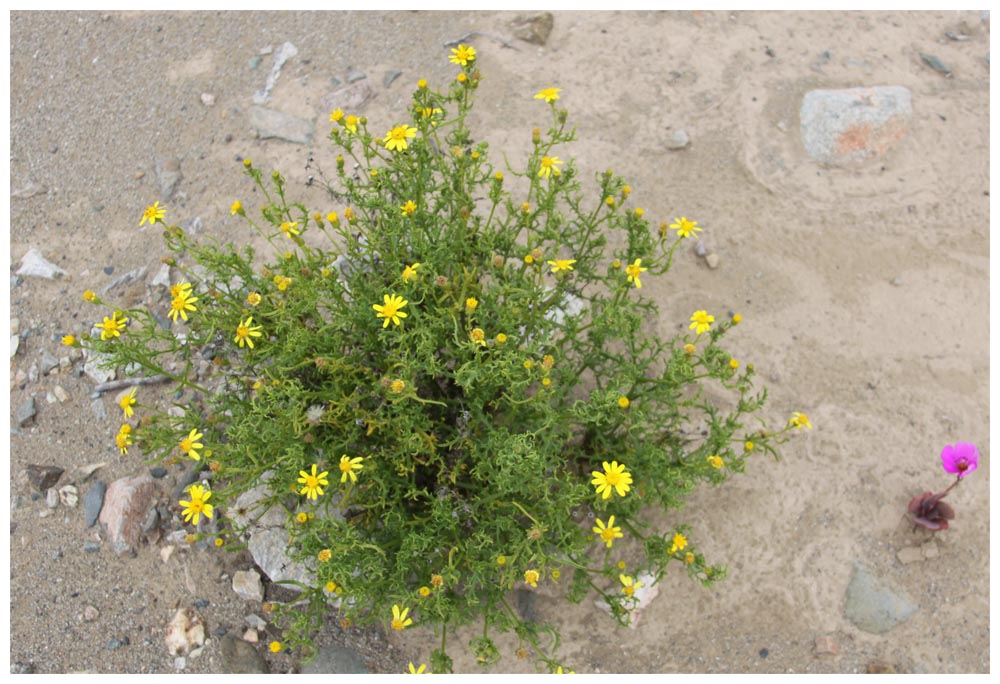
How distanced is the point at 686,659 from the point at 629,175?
2907 millimetres

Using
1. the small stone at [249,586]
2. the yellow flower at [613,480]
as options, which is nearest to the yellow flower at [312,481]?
the yellow flower at [613,480]

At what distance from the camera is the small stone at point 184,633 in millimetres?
3697

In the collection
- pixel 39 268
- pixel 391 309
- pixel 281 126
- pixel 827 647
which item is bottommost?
pixel 827 647

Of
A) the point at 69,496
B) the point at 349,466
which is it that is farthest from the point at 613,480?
the point at 69,496

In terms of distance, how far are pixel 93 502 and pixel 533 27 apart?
423 cm

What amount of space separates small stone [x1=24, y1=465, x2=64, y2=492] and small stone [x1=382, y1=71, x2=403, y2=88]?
320cm

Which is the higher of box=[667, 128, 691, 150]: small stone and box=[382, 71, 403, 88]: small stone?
box=[382, 71, 403, 88]: small stone

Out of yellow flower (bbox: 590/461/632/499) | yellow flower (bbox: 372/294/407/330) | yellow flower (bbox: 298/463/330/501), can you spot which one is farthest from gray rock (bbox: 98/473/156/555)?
yellow flower (bbox: 590/461/632/499)

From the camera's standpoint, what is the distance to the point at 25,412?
13.8ft

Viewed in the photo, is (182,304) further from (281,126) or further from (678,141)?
(678,141)

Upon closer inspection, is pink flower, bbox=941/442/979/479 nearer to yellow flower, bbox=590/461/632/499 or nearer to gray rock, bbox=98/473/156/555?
yellow flower, bbox=590/461/632/499

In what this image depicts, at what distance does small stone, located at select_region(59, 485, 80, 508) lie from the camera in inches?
157

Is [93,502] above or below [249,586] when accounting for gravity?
above

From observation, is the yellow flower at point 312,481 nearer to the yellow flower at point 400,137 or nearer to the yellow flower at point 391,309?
the yellow flower at point 391,309
